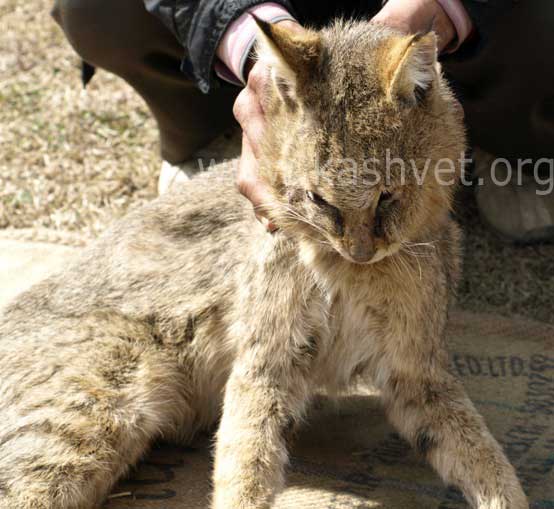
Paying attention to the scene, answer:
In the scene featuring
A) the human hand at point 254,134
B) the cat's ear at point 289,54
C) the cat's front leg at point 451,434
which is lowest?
the cat's front leg at point 451,434

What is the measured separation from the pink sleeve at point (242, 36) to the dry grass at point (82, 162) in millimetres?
2132

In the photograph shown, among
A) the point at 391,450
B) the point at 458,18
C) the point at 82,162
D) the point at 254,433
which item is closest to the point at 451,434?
the point at 391,450

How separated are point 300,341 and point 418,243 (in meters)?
0.66

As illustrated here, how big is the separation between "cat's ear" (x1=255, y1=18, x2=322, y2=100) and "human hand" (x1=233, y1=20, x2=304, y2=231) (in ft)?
1.08

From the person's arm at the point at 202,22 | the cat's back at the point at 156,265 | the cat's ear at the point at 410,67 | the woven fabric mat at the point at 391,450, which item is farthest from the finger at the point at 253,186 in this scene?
the woven fabric mat at the point at 391,450

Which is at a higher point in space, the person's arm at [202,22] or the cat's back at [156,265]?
the person's arm at [202,22]

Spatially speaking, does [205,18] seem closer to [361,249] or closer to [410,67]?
[410,67]

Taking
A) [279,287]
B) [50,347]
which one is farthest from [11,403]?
[279,287]

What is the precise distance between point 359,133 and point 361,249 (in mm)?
440

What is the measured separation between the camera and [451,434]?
12.2 feet

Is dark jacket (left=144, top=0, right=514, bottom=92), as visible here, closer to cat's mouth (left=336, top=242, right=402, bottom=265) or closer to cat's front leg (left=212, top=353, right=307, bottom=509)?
cat's mouth (left=336, top=242, right=402, bottom=265)

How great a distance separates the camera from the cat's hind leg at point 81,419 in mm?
3598

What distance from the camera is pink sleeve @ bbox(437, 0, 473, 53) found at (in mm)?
4192

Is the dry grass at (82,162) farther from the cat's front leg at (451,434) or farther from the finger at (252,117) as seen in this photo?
the finger at (252,117)
